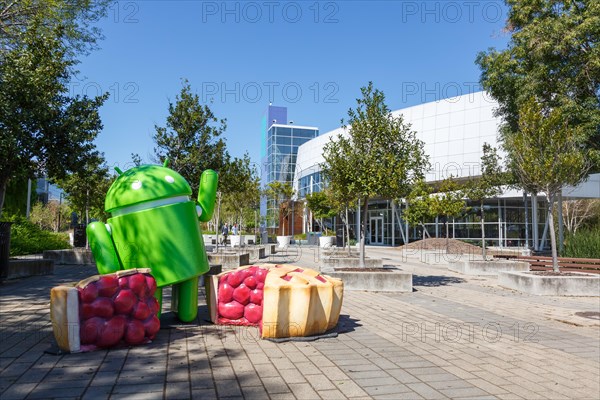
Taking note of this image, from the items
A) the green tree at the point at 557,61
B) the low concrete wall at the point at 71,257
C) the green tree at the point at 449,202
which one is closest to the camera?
the low concrete wall at the point at 71,257

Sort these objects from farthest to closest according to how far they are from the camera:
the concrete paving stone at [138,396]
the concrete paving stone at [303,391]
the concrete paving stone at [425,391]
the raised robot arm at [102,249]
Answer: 1. the raised robot arm at [102,249]
2. the concrete paving stone at [425,391]
3. the concrete paving stone at [303,391]
4. the concrete paving stone at [138,396]

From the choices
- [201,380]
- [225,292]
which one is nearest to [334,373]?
Answer: [201,380]

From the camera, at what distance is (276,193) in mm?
42469

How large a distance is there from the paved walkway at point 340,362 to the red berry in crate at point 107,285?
0.69 m

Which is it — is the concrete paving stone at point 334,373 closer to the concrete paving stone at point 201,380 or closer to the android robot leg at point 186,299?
the concrete paving stone at point 201,380

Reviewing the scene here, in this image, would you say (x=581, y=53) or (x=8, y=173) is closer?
(x=8, y=173)

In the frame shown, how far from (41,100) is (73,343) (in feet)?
27.7

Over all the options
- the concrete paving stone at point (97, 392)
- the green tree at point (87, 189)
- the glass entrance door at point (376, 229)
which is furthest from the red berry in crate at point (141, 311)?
the glass entrance door at point (376, 229)

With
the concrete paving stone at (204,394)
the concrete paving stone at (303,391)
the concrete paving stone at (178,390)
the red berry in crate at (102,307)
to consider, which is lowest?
the concrete paving stone at (303,391)

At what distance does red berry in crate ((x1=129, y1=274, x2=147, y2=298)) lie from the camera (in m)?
5.45

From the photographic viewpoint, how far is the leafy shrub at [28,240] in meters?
20.0

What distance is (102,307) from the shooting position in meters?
5.19

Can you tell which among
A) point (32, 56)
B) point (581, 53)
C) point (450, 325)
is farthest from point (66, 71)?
point (581, 53)

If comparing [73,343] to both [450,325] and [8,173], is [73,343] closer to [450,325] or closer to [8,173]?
[450,325]
